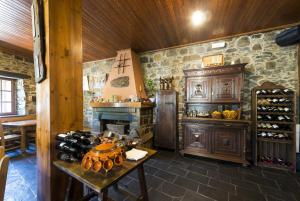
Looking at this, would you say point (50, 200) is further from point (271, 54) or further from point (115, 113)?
point (271, 54)

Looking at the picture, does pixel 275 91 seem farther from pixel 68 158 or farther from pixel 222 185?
pixel 68 158

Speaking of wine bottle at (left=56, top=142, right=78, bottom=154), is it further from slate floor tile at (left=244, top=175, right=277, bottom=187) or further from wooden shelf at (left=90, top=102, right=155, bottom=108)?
slate floor tile at (left=244, top=175, right=277, bottom=187)

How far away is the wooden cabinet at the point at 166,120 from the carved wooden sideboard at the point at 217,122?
0.36 metres

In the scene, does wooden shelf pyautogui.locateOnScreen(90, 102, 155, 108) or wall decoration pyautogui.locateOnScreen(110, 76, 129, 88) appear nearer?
wooden shelf pyautogui.locateOnScreen(90, 102, 155, 108)

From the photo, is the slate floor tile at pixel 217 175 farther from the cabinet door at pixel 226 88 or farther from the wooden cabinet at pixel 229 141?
the cabinet door at pixel 226 88

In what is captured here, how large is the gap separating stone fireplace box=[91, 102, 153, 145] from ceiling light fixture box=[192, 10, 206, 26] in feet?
6.58

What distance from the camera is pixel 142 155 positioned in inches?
52.6

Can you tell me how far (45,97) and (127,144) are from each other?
0.95m

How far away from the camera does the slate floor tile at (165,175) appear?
2367 mm

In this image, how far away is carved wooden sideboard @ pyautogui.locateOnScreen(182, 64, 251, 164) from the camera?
112 inches

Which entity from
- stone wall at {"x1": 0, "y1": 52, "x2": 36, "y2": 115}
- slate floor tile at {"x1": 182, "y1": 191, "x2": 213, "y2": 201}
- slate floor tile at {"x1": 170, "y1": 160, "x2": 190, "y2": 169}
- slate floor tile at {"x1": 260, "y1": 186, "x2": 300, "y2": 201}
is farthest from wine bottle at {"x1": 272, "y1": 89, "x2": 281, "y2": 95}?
stone wall at {"x1": 0, "y1": 52, "x2": 36, "y2": 115}

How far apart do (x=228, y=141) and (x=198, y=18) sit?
244 cm

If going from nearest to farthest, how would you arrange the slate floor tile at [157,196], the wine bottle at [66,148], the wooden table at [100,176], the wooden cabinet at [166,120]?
1. the wooden table at [100,176]
2. the wine bottle at [66,148]
3. the slate floor tile at [157,196]
4. the wooden cabinet at [166,120]

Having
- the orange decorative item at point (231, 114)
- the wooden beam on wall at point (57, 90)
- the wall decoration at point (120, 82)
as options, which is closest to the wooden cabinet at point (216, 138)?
the orange decorative item at point (231, 114)
